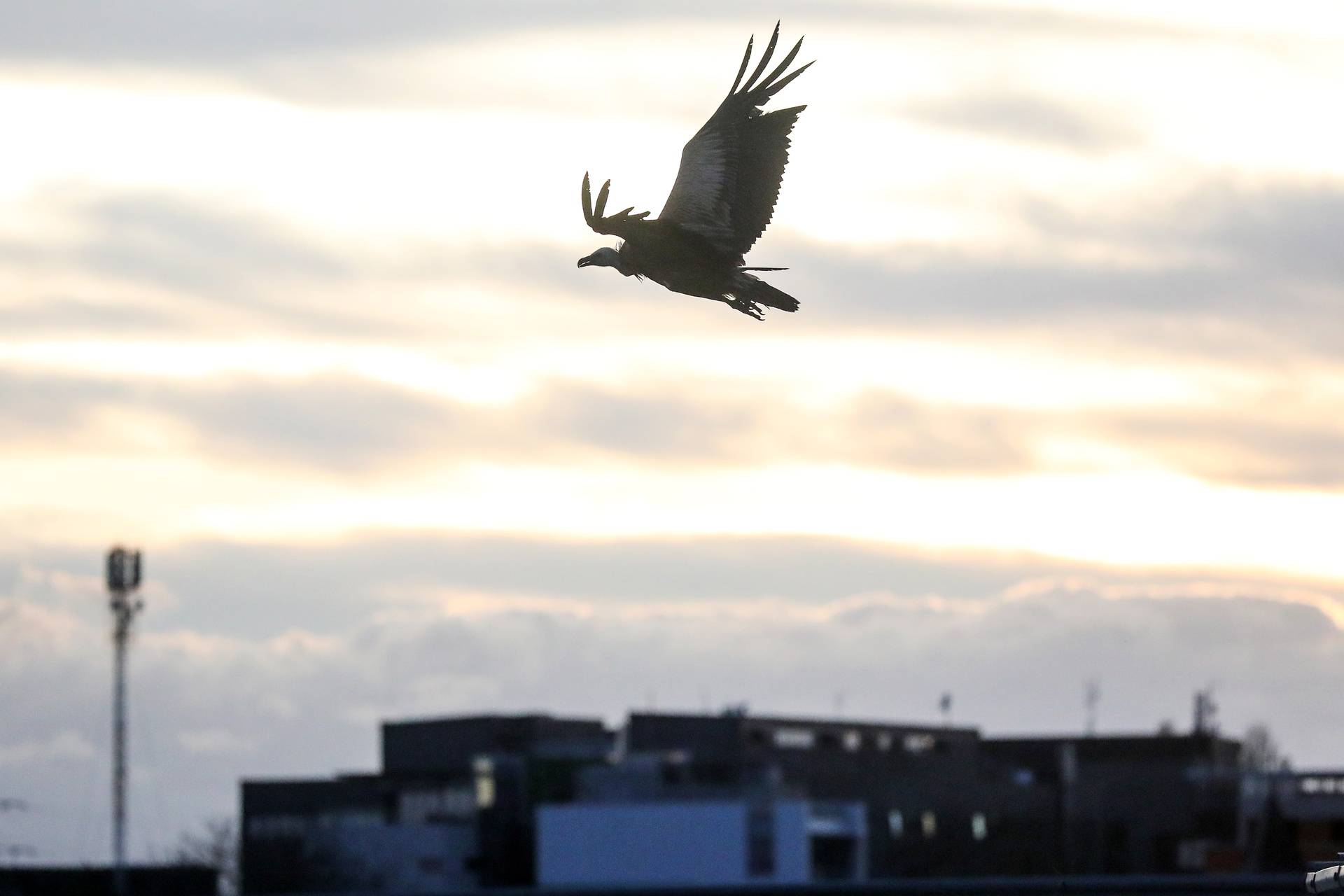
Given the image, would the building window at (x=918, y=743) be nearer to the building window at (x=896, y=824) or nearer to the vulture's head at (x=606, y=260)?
the building window at (x=896, y=824)

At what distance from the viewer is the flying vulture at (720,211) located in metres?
19.5

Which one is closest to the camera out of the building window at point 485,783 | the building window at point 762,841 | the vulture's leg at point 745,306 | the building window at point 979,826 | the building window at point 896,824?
the vulture's leg at point 745,306

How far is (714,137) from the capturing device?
21.7 m

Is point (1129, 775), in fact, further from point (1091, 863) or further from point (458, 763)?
point (458, 763)

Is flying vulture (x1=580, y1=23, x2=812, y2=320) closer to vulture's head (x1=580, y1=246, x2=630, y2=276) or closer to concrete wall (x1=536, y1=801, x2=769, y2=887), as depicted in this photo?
vulture's head (x1=580, y1=246, x2=630, y2=276)

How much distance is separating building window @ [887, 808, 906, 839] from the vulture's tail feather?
94.2 m

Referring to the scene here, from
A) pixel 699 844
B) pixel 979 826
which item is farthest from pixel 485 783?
pixel 979 826

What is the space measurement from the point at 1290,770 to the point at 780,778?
3022 cm

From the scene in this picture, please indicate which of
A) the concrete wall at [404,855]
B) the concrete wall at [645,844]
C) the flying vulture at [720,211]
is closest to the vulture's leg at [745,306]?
the flying vulture at [720,211]

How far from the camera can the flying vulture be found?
19.5 m

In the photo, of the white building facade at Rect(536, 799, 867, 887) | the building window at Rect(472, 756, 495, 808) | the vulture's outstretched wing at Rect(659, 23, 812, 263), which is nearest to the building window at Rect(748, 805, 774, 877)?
the white building facade at Rect(536, 799, 867, 887)

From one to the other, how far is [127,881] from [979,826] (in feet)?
162

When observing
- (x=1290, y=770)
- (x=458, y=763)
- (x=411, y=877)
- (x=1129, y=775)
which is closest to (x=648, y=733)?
(x=458, y=763)

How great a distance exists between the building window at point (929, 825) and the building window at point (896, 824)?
1.36 m
